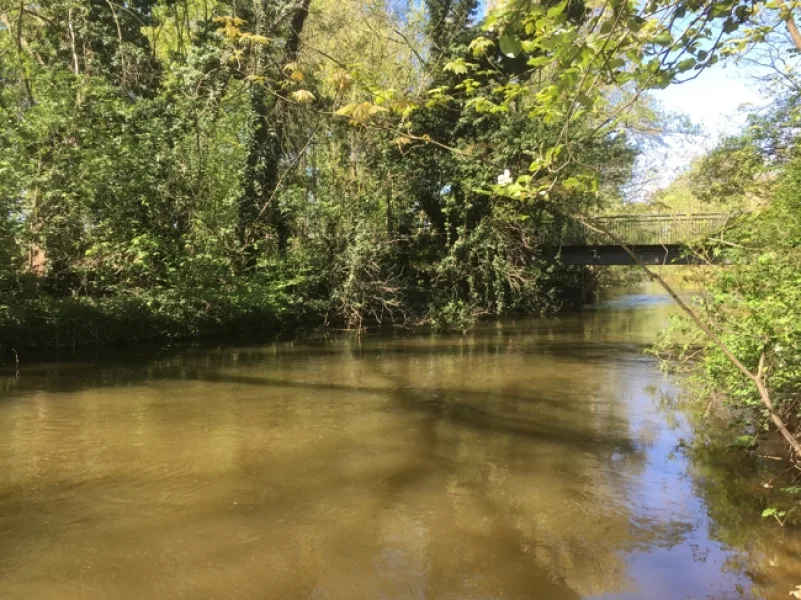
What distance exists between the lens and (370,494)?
5777 millimetres

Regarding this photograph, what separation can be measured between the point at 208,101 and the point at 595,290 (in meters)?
22.5

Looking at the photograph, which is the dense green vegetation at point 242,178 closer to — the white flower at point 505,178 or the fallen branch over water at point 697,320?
the white flower at point 505,178

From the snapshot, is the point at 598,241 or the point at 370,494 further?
the point at 598,241

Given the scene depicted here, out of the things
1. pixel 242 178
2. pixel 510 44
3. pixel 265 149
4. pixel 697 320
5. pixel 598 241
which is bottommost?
pixel 697 320

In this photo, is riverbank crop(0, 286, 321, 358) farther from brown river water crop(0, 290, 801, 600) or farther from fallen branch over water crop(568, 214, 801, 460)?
fallen branch over water crop(568, 214, 801, 460)

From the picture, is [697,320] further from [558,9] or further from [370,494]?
[370,494]

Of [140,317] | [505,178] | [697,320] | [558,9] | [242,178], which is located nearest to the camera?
[558,9]

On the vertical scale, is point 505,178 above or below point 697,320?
above

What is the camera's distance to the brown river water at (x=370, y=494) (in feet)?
14.1

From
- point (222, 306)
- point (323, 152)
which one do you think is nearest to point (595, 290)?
point (323, 152)

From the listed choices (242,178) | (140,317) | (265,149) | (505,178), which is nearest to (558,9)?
(505,178)

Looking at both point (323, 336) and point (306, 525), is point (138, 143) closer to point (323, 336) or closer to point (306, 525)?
point (323, 336)

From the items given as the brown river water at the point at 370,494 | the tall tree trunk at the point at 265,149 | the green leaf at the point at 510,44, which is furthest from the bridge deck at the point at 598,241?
the green leaf at the point at 510,44

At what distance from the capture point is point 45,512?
5.29m
